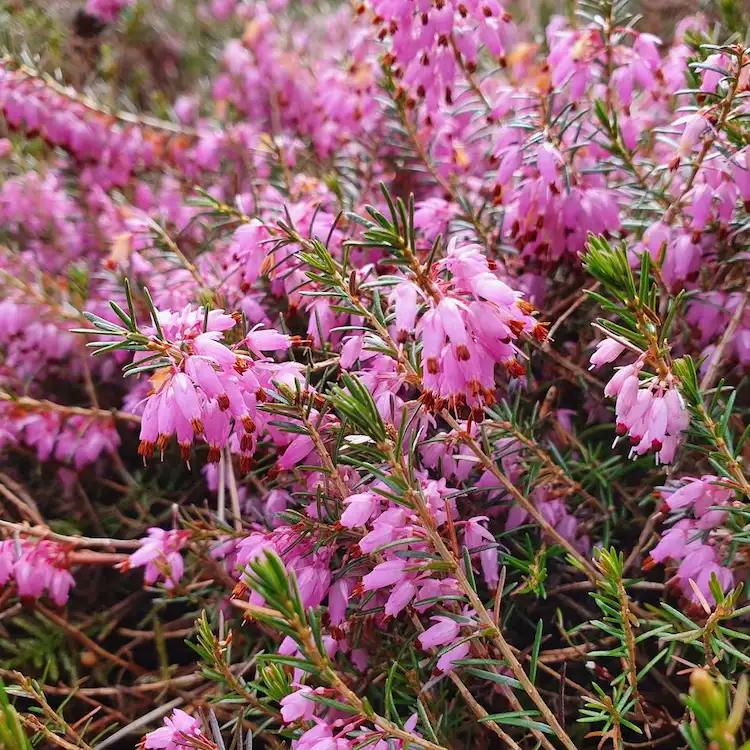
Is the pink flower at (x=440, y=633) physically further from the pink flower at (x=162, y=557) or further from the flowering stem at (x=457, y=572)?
the pink flower at (x=162, y=557)

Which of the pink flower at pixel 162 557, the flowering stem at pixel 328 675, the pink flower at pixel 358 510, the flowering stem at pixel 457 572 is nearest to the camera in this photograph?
the flowering stem at pixel 328 675

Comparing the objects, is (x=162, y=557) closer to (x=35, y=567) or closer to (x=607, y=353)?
(x=35, y=567)

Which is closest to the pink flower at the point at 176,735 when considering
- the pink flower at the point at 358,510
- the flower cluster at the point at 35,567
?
the pink flower at the point at 358,510

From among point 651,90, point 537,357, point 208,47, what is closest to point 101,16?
point 208,47

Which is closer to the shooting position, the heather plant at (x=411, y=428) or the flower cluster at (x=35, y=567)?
the heather plant at (x=411, y=428)

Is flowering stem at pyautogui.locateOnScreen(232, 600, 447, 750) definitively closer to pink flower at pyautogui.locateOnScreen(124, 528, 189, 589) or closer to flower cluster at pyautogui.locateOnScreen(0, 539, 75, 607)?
pink flower at pyautogui.locateOnScreen(124, 528, 189, 589)

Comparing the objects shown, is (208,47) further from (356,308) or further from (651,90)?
(356,308)

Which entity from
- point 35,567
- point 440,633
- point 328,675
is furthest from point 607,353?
point 35,567

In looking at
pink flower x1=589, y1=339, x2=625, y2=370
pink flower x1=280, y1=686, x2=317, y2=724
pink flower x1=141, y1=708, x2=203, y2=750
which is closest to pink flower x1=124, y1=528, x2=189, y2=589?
pink flower x1=141, y1=708, x2=203, y2=750
